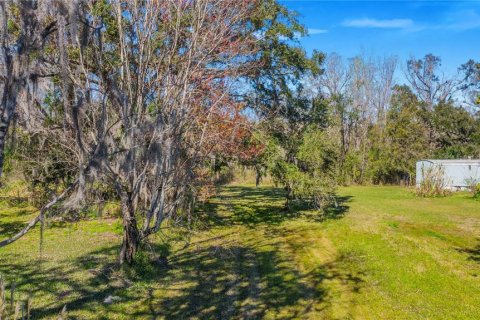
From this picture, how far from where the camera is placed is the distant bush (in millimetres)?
21750

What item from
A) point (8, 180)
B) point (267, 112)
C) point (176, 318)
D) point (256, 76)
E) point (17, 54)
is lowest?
point (176, 318)

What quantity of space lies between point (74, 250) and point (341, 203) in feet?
43.4

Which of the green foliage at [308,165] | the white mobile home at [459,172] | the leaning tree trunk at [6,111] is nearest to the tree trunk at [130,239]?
the leaning tree trunk at [6,111]

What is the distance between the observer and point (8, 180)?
666 inches

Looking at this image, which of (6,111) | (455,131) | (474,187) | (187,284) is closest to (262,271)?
(187,284)

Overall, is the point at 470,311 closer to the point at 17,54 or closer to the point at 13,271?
the point at 17,54

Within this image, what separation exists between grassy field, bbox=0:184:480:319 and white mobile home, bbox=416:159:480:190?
10491 mm

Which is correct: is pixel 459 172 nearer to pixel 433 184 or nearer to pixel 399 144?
pixel 433 184

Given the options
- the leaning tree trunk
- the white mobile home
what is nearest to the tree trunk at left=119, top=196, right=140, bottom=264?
the leaning tree trunk

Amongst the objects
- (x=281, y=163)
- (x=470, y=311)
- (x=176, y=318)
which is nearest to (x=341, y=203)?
(x=281, y=163)

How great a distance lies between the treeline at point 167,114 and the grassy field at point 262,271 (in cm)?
103

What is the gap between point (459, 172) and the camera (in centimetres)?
2377

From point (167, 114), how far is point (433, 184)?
62.2ft

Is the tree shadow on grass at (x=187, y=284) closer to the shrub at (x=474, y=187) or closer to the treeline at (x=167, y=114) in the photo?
the treeline at (x=167, y=114)
